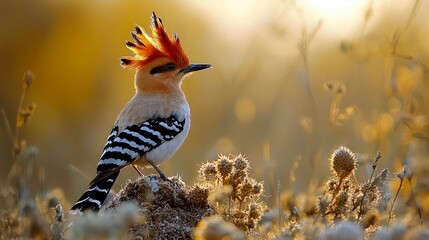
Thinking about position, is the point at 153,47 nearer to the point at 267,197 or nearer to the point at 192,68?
the point at 192,68

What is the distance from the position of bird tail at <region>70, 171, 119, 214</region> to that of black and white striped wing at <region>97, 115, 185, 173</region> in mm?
251

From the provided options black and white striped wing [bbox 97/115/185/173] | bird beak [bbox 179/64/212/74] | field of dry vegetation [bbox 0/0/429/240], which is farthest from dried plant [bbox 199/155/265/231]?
bird beak [bbox 179/64/212/74]

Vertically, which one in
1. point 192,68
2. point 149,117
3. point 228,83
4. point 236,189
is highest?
point 228,83

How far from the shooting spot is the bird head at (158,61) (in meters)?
7.48

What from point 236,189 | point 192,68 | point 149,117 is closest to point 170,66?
point 192,68

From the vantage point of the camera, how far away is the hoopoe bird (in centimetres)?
599

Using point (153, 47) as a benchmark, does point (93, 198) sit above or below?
below

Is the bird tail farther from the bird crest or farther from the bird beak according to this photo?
the bird beak

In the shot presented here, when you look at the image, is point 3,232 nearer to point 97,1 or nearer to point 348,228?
point 348,228

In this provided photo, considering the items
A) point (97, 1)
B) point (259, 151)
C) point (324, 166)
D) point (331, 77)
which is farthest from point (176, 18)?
point (324, 166)

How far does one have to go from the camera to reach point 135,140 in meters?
6.39

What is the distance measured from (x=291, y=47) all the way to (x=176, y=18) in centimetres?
615

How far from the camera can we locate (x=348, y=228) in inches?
119

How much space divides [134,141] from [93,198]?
92 cm
